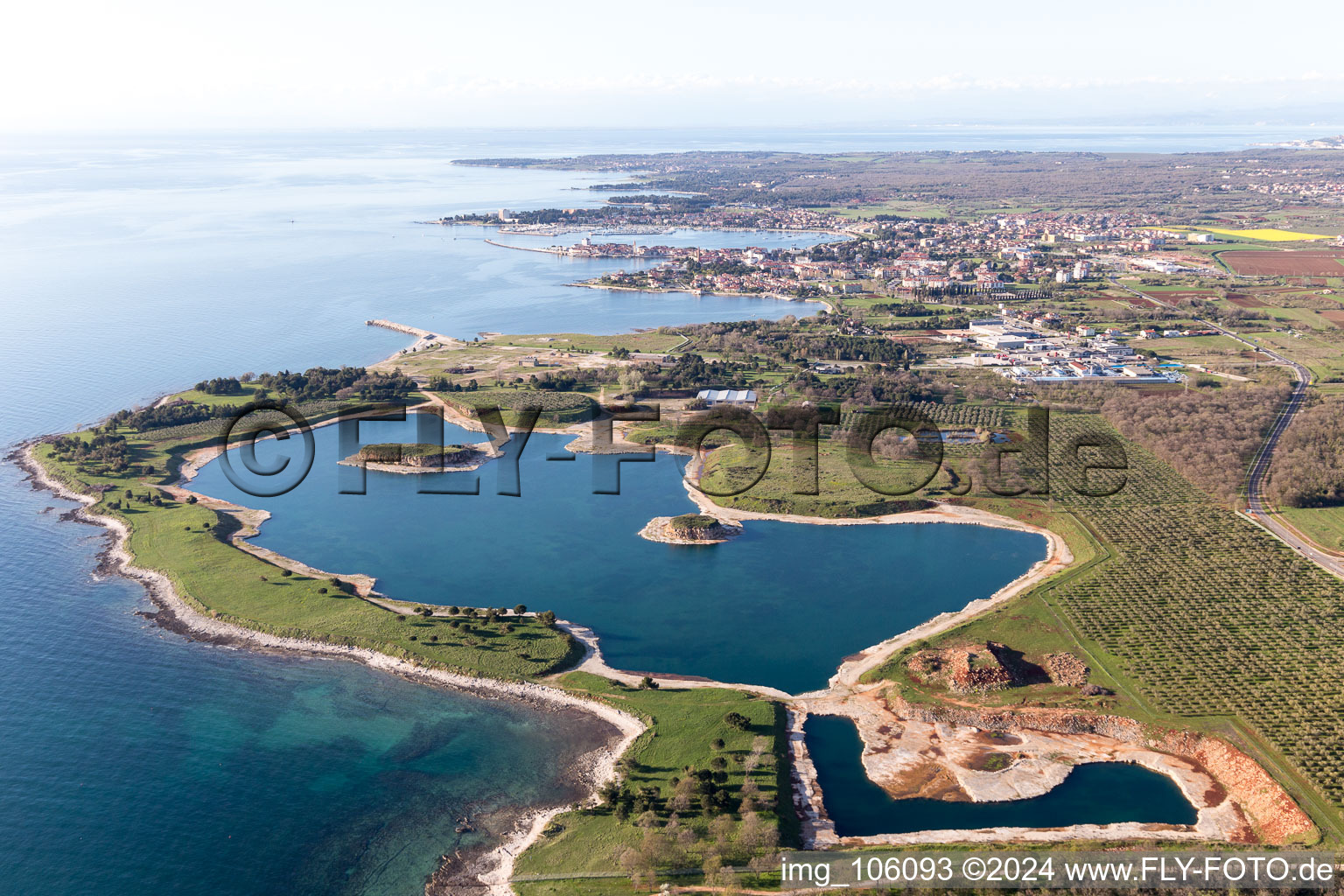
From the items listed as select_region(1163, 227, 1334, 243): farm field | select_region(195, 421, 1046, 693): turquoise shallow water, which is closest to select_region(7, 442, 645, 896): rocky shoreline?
select_region(195, 421, 1046, 693): turquoise shallow water

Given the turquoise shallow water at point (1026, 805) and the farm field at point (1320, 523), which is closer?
the turquoise shallow water at point (1026, 805)

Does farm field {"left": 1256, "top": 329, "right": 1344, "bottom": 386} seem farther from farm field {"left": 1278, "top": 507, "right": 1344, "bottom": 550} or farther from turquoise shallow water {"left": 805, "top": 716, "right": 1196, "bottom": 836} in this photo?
turquoise shallow water {"left": 805, "top": 716, "right": 1196, "bottom": 836}

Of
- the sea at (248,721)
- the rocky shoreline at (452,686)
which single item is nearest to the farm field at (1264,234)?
the sea at (248,721)

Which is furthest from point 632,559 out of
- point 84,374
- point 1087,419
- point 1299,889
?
point 84,374

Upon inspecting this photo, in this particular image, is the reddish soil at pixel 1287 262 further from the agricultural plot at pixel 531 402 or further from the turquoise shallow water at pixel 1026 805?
the turquoise shallow water at pixel 1026 805

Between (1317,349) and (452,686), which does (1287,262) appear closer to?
Answer: (1317,349)

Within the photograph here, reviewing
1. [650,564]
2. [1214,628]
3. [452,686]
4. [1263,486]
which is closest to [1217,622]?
[1214,628]

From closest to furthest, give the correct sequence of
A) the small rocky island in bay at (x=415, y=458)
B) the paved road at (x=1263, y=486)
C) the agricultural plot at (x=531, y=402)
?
the paved road at (x=1263, y=486) → the small rocky island in bay at (x=415, y=458) → the agricultural plot at (x=531, y=402)
